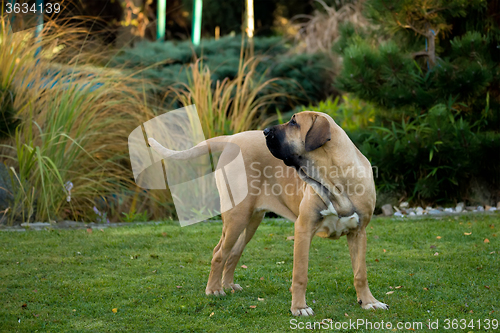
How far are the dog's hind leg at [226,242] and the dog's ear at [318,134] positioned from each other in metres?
→ 0.86

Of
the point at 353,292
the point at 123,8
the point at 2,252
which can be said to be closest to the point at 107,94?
the point at 2,252

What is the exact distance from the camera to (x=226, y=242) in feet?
13.6

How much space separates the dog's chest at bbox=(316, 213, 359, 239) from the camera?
3.77 metres

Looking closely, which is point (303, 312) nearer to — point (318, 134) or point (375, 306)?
point (375, 306)

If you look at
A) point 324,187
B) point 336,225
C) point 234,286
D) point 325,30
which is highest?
point 325,30

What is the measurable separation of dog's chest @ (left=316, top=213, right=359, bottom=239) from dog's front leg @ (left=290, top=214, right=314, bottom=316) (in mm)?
139

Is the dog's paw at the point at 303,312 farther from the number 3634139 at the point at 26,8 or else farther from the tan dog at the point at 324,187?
the number 3634139 at the point at 26,8

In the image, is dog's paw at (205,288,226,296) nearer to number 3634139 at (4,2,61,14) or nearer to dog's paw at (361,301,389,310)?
dog's paw at (361,301,389,310)

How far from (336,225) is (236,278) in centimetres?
140

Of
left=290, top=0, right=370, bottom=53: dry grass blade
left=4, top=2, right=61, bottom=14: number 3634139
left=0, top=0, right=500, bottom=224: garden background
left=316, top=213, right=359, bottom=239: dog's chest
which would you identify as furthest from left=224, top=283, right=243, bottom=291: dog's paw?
left=290, top=0, right=370, bottom=53: dry grass blade

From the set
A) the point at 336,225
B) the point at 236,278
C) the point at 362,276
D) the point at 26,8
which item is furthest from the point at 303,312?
the point at 26,8

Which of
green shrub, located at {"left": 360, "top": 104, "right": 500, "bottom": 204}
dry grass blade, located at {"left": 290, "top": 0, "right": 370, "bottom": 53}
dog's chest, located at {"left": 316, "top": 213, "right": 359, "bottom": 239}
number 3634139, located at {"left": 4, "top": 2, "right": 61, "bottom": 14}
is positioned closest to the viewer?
dog's chest, located at {"left": 316, "top": 213, "right": 359, "bottom": 239}

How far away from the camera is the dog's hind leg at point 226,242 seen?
13.5ft

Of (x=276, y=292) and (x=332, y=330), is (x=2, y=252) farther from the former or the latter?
(x=332, y=330)
